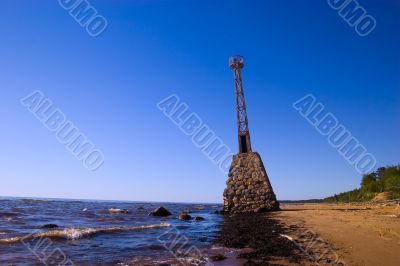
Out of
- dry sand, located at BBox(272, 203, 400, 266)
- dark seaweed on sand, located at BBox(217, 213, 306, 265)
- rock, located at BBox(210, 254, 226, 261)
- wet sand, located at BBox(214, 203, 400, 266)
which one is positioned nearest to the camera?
dry sand, located at BBox(272, 203, 400, 266)

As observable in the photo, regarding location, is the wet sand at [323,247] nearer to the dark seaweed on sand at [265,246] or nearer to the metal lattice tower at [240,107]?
the dark seaweed on sand at [265,246]

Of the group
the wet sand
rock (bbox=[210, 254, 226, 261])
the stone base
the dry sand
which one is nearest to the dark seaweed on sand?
the wet sand

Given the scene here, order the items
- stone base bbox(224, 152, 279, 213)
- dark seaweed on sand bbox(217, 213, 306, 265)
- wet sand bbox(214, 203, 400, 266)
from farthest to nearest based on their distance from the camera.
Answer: stone base bbox(224, 152, 279, 213) < dark seaweed on sand bbox(217, 213, 306, 265) < wet sand bbox(214, 203, 400, 266)

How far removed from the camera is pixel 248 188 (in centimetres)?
2908

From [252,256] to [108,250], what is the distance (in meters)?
5.29

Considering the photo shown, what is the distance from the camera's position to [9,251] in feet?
35.1

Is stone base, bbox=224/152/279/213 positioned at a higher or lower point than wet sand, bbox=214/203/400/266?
higher

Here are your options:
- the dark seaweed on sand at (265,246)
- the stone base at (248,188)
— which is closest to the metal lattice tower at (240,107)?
the stone base at (248,188)

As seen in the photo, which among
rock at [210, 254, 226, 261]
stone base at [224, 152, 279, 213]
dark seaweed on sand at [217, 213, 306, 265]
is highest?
stone base at [224, 152, 279, 213]

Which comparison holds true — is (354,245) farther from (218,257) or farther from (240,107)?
(240,107)

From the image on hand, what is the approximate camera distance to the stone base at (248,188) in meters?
28.4

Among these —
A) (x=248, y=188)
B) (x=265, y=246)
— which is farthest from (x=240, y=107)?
(x=265, y=246)

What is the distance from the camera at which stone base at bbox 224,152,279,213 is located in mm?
28422

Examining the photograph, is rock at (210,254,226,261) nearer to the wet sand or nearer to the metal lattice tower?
the wet sand
